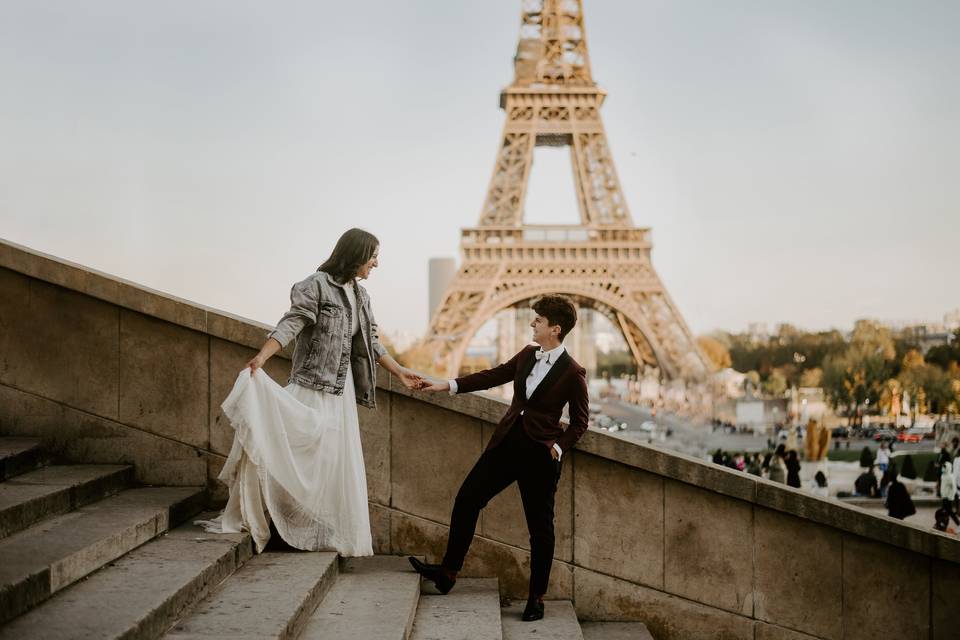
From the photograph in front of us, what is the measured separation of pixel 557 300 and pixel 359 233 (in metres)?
1.11

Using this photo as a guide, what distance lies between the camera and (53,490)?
507 cm

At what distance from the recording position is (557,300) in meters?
5.30

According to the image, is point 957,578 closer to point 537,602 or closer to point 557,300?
point 537,602

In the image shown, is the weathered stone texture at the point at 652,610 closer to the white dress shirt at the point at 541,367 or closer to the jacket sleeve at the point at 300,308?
the white dress shirt at the point at 541,367

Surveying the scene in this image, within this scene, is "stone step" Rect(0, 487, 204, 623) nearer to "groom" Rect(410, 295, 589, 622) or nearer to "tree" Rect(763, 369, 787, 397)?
"groom" Rect(410, 295, 589, 622)

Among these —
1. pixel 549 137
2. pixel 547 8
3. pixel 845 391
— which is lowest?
pixel 845 391

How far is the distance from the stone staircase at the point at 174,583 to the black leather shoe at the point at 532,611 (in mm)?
49

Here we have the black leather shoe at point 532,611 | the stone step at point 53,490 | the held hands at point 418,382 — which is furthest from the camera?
the held hands at point 418,382

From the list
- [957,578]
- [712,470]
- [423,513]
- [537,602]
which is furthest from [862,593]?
[423,513]

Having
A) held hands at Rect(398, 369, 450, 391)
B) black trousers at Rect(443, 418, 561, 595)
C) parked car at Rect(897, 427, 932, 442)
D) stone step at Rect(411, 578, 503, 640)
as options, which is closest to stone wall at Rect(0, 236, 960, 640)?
held hands at Rect(398, 369, 450, 391)

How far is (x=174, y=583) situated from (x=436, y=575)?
1628 mm

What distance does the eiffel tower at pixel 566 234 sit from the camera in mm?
45531

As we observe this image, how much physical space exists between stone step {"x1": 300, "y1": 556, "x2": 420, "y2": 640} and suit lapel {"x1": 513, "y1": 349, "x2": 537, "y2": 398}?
45.4 inches

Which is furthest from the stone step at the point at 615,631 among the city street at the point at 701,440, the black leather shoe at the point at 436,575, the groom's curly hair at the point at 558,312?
the city street at the point at 701,440
